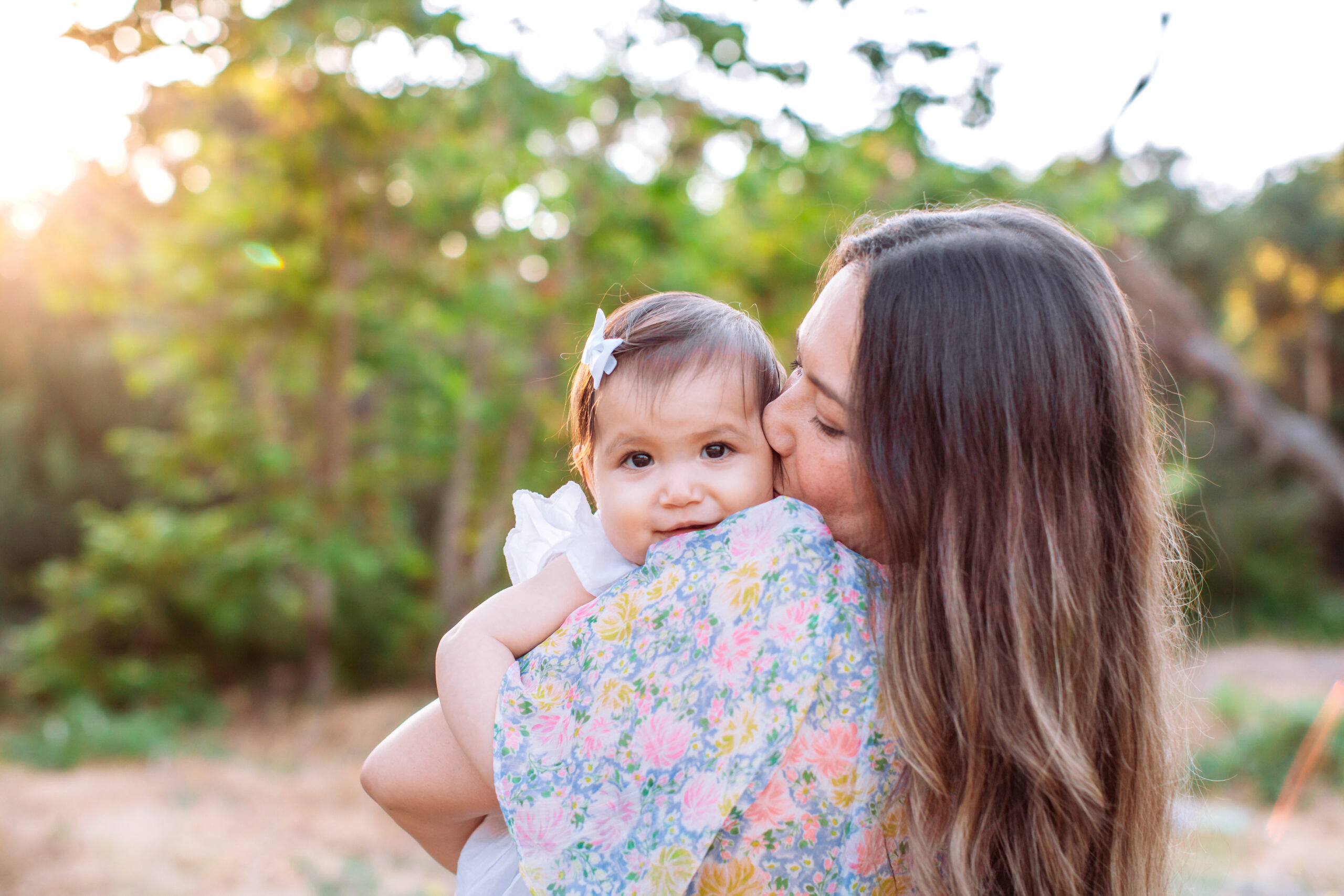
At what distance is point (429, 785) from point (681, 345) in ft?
2.63

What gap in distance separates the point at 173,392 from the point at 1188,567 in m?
11.8

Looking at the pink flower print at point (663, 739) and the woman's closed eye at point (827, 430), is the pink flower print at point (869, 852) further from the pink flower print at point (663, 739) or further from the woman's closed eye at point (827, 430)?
the woman's closed eye at point (827, 430)

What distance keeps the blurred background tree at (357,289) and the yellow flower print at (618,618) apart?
3569 millimetres

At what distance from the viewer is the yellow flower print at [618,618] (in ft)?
4.13

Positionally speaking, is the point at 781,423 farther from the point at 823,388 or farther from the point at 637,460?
the point at 637,460

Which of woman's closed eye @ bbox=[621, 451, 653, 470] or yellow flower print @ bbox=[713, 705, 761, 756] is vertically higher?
woman's closed eye @ bbox=[621, 451, 653, 470]

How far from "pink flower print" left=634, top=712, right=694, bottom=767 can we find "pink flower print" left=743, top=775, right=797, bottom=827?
11 cm

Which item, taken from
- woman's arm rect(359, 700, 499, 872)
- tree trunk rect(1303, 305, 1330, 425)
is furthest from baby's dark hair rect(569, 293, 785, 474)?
tree trunk rect(1303, 305, 1330, 425)

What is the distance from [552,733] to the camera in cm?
124

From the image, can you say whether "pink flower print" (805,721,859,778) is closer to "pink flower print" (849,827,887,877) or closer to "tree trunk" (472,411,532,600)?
"pink flower print" (849,827,887,877)

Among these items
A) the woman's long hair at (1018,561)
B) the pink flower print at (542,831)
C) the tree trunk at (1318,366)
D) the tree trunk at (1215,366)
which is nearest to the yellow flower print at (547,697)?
the pink flower print at (542,831)

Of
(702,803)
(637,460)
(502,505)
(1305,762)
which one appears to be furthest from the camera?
(502,505)

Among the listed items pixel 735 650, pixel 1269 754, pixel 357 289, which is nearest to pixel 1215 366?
pixel 1269 754

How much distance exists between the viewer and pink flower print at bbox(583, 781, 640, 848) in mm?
1188
